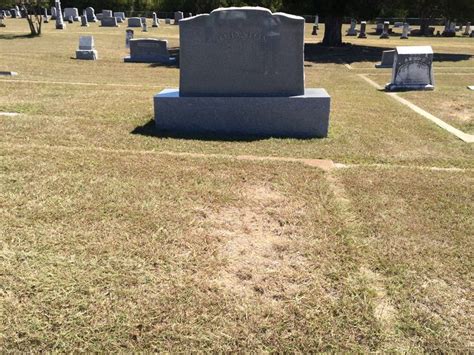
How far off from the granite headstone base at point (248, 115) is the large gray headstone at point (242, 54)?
21 cm

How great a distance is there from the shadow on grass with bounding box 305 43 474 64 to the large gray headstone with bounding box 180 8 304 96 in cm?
1363

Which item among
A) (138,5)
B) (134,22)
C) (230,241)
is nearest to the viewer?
(230,241)

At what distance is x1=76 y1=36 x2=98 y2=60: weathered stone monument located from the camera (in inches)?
678

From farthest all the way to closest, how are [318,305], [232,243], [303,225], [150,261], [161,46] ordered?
[161,46] < [303,225] < [232,243] < [150,261] < [318,305]

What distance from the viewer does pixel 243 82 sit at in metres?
6.53

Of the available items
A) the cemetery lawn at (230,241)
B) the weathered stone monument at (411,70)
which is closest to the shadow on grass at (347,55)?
the weathered stone monument at (411,70)

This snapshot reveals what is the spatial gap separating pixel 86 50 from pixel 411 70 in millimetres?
12865

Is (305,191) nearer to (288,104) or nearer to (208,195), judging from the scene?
(208,195)

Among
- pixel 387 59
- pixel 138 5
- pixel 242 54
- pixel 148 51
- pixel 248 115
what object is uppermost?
pixel 138 5

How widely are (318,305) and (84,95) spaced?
8.26 metres

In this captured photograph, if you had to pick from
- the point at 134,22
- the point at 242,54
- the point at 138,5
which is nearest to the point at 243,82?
the point at 242,54

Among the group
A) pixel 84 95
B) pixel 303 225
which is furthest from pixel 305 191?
pixel 84 95

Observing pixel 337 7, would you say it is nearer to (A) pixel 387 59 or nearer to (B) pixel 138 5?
(A) pixel 387 59

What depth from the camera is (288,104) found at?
638 centimetres
